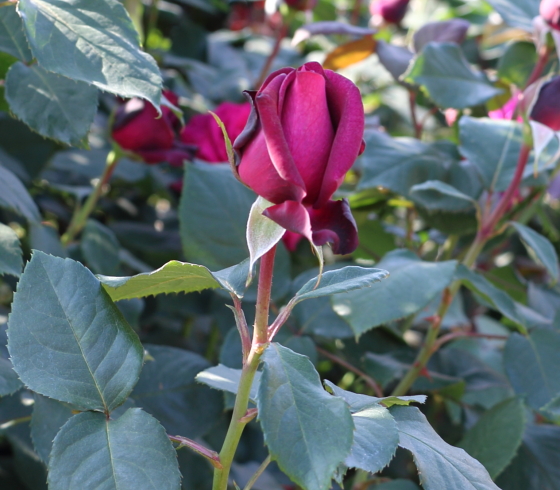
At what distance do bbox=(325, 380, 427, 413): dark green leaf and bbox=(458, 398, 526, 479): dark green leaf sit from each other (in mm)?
264

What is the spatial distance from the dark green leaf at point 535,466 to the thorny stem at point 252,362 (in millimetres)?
453

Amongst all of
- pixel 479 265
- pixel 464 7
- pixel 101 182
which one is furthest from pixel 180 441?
pixel 464 7

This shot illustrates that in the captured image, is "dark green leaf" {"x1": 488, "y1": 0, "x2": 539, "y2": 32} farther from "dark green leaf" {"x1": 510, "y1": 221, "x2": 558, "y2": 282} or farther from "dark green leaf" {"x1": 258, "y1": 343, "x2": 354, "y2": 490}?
"dark green leaf" {"x1": 258, "y1": 343, "x2": 354, "y2": 490}

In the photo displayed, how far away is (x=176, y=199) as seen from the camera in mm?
1000

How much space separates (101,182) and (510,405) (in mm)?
590

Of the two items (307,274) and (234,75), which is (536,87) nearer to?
(307,274)

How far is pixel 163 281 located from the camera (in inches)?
16.0

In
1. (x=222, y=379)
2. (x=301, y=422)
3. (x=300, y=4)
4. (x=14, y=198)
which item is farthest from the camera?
(x=300, y=4)

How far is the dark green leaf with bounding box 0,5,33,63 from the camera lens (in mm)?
599

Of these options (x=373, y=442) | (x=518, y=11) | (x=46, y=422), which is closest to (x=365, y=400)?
(x=373, y=442)

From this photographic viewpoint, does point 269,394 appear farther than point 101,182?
No

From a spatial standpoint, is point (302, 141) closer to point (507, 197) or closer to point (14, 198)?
point (14, 198)

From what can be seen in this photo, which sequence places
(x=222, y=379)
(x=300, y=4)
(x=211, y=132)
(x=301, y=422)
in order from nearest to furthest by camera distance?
(x=301, y=422) → (x=222, y=379) → (x=211, y=132) → (x=300, y=4)

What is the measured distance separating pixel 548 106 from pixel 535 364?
11.8 inches
